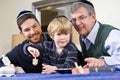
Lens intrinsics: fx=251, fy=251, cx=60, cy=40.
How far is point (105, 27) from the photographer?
1.40 metres

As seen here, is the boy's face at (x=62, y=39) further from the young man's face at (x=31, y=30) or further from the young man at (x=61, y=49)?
the young man's face at (x=31, y=30)

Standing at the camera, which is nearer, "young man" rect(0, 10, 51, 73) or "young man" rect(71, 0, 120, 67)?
"young man" rect(71, 0, 120, 67)

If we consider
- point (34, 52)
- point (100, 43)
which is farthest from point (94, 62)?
point (34, 52)

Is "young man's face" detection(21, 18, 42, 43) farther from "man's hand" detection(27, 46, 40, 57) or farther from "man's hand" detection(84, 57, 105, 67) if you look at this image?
"man's hand" detection(84, 57, 105, 67)

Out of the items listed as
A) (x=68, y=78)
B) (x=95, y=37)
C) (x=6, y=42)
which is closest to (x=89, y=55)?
(x=95, y=37)

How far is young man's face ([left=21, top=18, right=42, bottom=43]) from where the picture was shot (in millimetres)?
1493

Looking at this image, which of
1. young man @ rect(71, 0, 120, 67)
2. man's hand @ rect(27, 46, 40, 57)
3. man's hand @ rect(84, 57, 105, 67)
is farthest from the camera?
man's hand @ rect(27, 46, 40, 57)

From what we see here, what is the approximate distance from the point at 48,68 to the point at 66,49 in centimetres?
16

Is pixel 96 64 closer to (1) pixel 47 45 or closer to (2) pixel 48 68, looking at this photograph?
(2) pixel 48 68

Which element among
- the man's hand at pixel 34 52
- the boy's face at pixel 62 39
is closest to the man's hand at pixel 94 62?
the boy's face at pixel 62 39

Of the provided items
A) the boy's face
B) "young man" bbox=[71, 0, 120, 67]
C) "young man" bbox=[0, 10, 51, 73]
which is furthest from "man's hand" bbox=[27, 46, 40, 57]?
"young man" bbox=[71, 0, 120, 67]

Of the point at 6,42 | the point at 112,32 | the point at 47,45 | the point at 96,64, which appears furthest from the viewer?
the point at 6,42

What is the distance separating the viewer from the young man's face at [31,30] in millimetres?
1493

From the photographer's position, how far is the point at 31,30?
149cm
